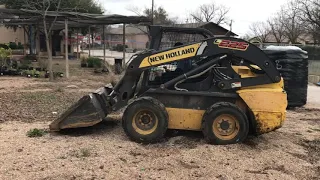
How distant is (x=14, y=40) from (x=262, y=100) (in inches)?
1448

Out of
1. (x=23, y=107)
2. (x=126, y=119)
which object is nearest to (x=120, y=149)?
(x=126, y=119)

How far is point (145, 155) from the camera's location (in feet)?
18.1

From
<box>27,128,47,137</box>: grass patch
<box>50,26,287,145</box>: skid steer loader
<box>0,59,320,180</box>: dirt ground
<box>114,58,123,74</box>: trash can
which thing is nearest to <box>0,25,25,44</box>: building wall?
<box>114,58,123,74</box>: trash can

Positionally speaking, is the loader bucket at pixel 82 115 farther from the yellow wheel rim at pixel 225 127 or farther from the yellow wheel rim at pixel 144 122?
the yellow wheel rim at pixel 225 127

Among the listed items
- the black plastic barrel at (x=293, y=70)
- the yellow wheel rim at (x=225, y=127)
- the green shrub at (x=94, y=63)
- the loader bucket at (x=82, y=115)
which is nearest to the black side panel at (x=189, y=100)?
the yellow wheel rim at (x=225, y=127)

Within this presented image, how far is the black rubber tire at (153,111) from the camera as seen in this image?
610 centimetres

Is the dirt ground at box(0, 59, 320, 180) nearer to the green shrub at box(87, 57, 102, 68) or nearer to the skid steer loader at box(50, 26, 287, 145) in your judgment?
the skid steer loader at box(50, 26, 287, 145)

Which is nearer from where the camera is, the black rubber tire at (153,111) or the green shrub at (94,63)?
the black rubber tire at (153,111)

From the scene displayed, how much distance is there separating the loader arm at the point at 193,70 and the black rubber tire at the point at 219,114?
0.37 meters

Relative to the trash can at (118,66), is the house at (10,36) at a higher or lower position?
higher

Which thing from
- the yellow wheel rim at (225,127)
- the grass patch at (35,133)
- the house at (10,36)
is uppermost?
the house at (10,36)

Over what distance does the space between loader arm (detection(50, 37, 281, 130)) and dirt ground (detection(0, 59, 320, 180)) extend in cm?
38

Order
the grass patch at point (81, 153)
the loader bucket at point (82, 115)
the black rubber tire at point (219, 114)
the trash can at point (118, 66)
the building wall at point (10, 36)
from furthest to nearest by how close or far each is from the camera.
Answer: the building wall at point (10, 36) → the trash can at point (118, 66) → the loader bucket at point (82, 115) → the black rubber tire at point (219, 114) → the grass patch at point (81, 153)

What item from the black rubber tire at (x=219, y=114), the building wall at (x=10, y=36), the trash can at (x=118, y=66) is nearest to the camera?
the black rubber tire at (x=219, y=114)
